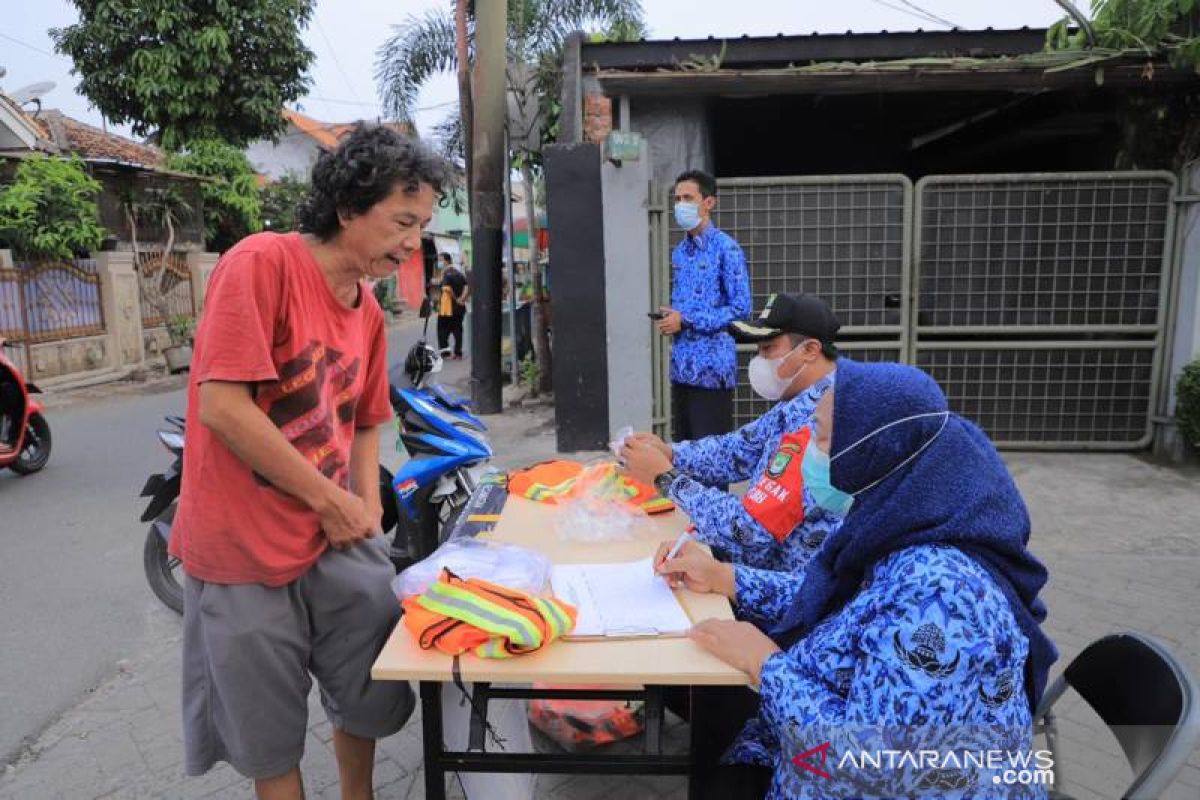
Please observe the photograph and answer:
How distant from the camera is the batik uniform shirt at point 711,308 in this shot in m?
4.69

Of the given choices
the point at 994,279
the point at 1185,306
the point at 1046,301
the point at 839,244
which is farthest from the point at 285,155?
the point at 1185,306

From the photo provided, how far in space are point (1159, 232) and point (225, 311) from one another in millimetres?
6631

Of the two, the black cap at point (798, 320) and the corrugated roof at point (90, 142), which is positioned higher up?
the corrugated roof at point (90, 142)

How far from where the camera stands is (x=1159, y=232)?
20.0ft

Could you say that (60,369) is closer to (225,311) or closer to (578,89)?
(578,89)

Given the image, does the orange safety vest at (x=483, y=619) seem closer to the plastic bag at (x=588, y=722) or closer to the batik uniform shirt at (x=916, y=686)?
the batik uniform shirt at (x=916, y=686)

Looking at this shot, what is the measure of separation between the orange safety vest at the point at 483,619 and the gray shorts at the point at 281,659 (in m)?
0.33

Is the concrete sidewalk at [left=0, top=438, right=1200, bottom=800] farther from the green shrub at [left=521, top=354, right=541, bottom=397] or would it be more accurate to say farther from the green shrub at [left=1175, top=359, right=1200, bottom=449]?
the green shrub at [left=521, top=354, right=541, bottom=397]

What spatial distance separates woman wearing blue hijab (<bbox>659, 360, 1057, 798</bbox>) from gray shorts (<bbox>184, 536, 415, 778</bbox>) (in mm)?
959

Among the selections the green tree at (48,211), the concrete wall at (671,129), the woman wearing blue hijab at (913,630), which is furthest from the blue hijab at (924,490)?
the green tree at (48,211)

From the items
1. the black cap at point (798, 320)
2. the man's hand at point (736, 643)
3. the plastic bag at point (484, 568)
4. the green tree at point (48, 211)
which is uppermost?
the green tree at point (48, 211)

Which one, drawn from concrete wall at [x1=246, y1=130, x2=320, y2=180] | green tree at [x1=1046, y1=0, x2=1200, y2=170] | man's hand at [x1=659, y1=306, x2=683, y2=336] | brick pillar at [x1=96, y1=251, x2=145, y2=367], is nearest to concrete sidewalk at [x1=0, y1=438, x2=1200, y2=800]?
man's hand at [x1=659, y1=306, x2=683, y2=336]

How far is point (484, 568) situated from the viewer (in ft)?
6.36

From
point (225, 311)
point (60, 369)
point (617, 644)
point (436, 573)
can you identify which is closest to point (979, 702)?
point (617, 644)
